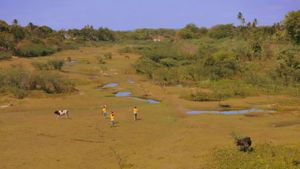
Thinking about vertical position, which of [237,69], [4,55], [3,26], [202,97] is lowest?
[202,97]

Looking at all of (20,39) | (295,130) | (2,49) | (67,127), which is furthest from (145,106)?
(20,39)

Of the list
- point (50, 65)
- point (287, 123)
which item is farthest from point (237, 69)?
point (50, 65)

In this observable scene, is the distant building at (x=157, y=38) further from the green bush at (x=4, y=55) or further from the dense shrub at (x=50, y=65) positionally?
the dense shrub at (x=50, y=65)

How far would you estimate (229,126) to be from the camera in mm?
29719

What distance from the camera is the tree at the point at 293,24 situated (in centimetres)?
6238

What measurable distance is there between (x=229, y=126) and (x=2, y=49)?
2407 inches

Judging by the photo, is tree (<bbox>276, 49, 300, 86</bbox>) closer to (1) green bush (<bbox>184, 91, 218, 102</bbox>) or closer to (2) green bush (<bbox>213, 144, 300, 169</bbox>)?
(1) green bush (<bbox>184, 91, 218, 102</bbox>)

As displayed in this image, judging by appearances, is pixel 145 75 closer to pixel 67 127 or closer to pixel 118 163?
pixel 67 127

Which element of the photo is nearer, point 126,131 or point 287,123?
point 126,131

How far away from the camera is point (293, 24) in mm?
63281

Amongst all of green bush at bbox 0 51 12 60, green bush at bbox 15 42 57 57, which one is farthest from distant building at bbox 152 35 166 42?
green bush at bbox 0 51 12 60

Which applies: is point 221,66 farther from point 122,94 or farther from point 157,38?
point 157,38

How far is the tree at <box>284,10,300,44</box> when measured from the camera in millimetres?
62375

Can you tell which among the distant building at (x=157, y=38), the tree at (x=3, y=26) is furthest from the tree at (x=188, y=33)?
the tree at (x=3, y=26)
